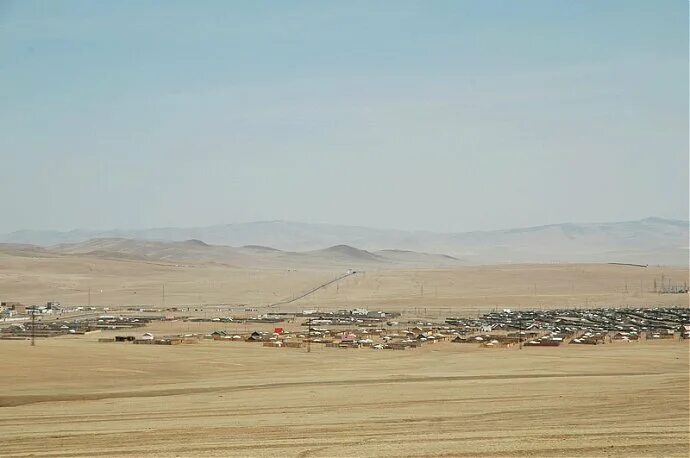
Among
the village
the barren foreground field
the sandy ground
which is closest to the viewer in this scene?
the barren foreground field

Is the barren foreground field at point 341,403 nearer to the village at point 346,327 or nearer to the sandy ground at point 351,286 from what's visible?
the village at point 346,327

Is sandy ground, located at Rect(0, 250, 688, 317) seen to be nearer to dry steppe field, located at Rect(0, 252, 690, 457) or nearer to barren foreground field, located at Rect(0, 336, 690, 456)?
dry steppe field, located at Rect(0, 252, 690, 457)

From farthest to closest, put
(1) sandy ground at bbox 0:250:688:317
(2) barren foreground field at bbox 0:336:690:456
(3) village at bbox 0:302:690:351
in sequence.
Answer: (1) sandy ground at bbox 0:250:688:317
(3) village at bbox 0:302:690:351
(2) barren foreground field at bbox 0:336:690:456

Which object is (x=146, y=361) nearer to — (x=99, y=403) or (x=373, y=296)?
(x=99, y=403)

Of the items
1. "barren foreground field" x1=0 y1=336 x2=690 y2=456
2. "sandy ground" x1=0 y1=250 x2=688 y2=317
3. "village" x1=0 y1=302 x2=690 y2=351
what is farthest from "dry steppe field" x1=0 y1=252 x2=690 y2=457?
"sandy ground" x1=0 y1=250 x2=688 y2=317

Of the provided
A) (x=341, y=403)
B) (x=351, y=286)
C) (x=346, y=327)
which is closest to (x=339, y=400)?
(x=341, y=403)

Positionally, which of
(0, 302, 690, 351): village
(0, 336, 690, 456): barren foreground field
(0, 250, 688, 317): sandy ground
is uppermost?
(0, 250, 688, 317): sandy ground

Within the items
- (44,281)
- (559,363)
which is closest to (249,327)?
(559,363)
